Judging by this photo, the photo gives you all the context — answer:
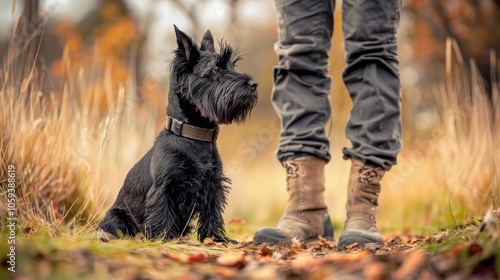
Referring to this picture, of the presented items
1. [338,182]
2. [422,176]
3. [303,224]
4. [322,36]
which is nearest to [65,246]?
[303,224]

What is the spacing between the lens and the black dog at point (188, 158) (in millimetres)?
2611

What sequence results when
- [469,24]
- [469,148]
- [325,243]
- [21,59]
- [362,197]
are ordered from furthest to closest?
[469,24]
[469,148]
[21,59]
[362,197]
[325,243]

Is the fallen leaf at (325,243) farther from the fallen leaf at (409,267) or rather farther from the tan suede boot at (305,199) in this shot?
the fallen leaf at (409,267)

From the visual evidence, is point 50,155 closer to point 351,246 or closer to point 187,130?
point 187,130

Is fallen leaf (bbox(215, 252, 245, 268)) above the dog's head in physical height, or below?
below

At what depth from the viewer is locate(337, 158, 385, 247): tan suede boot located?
2876 millimetres

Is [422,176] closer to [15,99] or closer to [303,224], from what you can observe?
[303,224]

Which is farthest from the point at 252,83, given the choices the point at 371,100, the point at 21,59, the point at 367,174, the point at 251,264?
the point at 21,59

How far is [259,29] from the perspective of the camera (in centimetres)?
1888

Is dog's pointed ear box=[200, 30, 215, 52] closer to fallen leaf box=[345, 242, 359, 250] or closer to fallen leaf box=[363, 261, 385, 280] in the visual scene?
fallen leaf box=[345, 242, 359, 250]

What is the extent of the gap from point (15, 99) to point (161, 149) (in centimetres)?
126

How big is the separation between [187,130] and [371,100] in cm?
94

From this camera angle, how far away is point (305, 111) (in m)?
3.02

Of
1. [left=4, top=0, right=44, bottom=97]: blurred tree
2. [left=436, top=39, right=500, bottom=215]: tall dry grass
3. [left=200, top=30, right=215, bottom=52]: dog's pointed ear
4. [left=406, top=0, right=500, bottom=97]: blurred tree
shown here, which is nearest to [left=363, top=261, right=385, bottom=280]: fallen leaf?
[left=200, top=30, right=215, bottom=52]: dog's pointed ear
